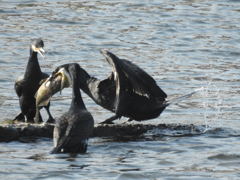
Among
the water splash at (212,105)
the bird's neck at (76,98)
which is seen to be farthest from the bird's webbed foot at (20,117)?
the water splash at (212,105)

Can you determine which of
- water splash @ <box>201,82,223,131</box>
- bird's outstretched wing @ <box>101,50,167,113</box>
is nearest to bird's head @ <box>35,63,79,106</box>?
bird's outstretched wing @ <box>101,50,167,113</box>

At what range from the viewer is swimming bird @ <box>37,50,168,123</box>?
12.5 m

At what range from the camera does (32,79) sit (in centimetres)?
1272

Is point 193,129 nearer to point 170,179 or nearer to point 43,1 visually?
point 170,179

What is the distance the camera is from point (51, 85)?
12484mm

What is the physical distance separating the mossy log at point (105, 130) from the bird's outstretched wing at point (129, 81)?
0.99 ft

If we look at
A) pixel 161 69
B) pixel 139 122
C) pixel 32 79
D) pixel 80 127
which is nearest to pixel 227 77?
pixel 161 69

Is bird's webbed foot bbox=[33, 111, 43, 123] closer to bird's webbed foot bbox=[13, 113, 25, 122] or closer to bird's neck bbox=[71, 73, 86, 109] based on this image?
bird's webbed foot bbox=[13, 113, 25, 122]

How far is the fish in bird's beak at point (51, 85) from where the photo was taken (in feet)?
40.8

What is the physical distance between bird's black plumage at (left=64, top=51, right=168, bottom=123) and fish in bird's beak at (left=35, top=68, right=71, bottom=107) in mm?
274

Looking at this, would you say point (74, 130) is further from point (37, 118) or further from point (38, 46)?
point (38, 46)

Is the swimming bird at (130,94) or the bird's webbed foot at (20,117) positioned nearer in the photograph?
the swimming bird at (130,94)

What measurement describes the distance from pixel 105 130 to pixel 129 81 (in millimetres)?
709

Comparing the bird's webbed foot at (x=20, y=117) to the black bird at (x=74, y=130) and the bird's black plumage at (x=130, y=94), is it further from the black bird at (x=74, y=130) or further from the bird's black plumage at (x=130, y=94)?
the black bird at (x=74, y=130)
